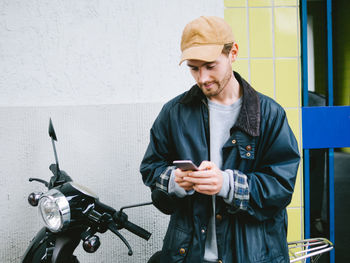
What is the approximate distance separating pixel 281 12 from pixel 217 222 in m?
1.96

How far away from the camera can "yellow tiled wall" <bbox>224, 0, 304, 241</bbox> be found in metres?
2.36

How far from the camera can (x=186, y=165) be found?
109 cm

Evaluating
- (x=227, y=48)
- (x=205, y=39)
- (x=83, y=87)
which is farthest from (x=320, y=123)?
(x=83, y=87)

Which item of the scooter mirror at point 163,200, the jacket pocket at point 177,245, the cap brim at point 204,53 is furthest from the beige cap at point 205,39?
the jacket pocket at point 177,245

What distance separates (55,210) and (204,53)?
1.02 m

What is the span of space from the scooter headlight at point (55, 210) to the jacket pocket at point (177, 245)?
521 millimetres

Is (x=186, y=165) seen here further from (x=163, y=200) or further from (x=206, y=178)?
(x=163, y=200)

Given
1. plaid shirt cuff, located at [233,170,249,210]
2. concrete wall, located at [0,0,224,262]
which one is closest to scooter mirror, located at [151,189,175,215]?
plaid shirt cuff, located at [233,170,249,210]

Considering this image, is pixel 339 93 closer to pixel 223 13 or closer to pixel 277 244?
pixel 223 13

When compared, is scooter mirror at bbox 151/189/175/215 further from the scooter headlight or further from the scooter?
the scooter headlight

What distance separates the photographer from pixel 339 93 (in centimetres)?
266

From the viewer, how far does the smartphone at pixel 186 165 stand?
3.45 feet

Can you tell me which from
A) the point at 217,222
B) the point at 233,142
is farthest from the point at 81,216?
the point at 233,142

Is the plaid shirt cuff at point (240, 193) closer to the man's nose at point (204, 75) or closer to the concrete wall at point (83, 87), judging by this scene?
the man's nose at point (204, 75)
